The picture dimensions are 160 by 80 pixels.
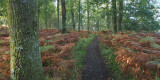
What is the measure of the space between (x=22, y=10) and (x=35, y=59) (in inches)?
53.3

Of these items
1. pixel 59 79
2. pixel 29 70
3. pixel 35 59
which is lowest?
pixel 59 79

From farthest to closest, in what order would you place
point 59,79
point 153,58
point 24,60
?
1. point 153,58
2. point 59,79
3. point 24,60

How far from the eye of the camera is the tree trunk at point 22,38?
231 cm

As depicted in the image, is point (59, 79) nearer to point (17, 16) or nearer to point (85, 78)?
point (85, 78)

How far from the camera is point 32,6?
249 centimetres

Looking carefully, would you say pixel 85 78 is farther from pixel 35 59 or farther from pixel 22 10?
pixel 22 10

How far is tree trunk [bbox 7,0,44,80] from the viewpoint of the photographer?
2309 mm

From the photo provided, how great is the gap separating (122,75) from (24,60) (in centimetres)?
381

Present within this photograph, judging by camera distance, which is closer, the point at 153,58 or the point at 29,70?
the point at 29,70

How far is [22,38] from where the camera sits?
237 cm

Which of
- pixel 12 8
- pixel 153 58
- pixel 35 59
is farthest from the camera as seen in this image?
pixel 153 58

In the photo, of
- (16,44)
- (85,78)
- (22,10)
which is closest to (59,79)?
(85,78)

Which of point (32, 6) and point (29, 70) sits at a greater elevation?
point (32, 6)

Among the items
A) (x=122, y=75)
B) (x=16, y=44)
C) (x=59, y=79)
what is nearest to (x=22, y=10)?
(x=16, y=44)
